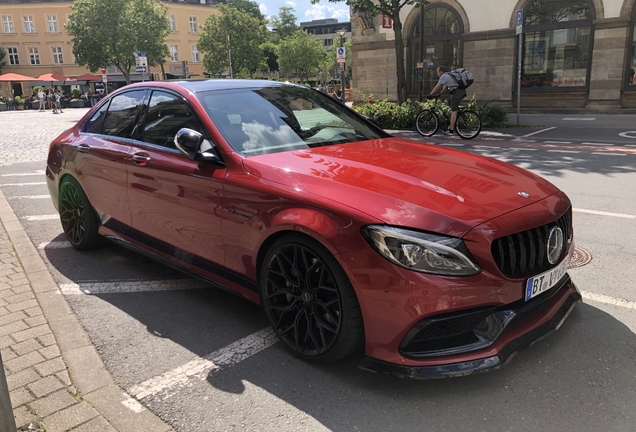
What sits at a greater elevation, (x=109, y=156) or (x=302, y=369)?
(x=109, y=156)

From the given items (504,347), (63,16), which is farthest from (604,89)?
(63,16)

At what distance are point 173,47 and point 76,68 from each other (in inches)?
491

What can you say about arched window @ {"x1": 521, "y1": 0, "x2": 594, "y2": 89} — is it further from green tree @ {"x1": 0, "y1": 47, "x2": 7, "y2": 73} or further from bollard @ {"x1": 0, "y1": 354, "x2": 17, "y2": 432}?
green tree @ {"x1": 0, "y1": 47, "x2": 7, "y2": 73}

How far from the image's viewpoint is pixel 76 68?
220 feet

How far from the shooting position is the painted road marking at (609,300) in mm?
3621

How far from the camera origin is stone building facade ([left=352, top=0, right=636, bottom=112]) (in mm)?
18594

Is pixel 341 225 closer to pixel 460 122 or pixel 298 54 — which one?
pixel 460 122

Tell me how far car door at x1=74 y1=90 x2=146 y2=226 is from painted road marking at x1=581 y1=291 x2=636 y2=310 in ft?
11.8

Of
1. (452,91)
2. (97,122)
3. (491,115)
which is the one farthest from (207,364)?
(491,115)

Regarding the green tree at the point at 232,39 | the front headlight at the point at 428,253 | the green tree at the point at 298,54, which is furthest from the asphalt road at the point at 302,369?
the green tree at the point at 298,54

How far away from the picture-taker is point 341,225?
104 inches

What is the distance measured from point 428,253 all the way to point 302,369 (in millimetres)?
1068

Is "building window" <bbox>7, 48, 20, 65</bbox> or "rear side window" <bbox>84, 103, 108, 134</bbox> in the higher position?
"building window" <bbox>7, 48, 20, 65</bbox>

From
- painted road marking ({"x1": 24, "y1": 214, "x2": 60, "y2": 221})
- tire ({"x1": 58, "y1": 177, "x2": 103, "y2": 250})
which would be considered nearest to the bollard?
tire ({"x1": 58, "y1": 177, "x2": 103, "y2": 250})
